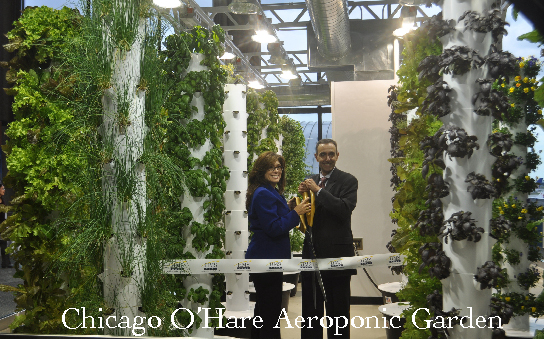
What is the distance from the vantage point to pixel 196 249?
3271 mm

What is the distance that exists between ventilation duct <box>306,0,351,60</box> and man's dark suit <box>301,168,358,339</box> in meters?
3.58

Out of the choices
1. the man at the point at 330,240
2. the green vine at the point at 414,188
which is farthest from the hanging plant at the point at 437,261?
the man at the point at 330,240

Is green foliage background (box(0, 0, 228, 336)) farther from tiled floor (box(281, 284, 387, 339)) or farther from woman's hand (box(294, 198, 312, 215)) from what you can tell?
tiled floor (box(281, 284, 387, 339))

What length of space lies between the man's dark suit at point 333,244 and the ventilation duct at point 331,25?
358 cm

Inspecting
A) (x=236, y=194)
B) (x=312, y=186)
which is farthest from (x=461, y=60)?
(x=236, y=194)

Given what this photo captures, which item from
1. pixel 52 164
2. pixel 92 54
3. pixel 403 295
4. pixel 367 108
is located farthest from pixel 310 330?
pixel 367 108

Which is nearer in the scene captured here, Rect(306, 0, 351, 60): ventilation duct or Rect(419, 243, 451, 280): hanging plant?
Rect(419, 243, 451, 280): hanging plant

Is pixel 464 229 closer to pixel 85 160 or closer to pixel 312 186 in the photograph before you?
pixel 312 186

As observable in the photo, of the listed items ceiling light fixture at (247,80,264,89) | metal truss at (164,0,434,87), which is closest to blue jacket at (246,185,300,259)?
metal truss at (164,0,434,87)

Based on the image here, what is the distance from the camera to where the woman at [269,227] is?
2910mm

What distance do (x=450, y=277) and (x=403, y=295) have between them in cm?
42

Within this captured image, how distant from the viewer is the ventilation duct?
19.9ft

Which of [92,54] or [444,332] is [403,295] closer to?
[444,332]

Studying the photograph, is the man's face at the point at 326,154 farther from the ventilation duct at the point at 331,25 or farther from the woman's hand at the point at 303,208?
the ventilation duct at the point at 331,25
